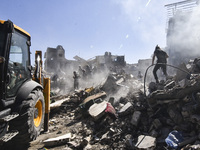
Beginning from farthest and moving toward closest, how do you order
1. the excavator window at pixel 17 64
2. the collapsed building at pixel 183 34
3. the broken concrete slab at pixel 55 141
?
1. the collapsed building at pixel 183 34
2. the broken concrete slab at pixel 55 141
3. the excavator window at pixel 17 64

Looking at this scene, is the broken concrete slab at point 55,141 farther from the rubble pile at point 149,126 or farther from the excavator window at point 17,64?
the excavator window at point 17,64

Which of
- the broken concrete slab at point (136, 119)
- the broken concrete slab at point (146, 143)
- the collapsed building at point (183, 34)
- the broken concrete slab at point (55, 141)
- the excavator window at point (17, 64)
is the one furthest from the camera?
the collapsed building at point (183, 34)

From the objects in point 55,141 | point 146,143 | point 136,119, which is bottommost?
point 55,141

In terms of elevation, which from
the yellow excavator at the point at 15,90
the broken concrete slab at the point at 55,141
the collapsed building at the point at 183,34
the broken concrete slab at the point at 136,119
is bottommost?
the broken concrete slab at the point at 55,141

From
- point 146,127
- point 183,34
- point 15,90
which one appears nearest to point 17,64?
point 15,90

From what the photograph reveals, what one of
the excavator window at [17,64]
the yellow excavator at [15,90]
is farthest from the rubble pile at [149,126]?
the excavator window at [17,64]

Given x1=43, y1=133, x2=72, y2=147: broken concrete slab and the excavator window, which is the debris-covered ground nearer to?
x1=43, y1=133, x2=72, y2=147: broken concrete slab

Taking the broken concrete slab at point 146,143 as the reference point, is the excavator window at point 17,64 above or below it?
above

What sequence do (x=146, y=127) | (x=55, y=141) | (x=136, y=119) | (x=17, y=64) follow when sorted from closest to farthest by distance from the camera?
(x=17, y=64), (x=55, y=141), (x=146, y=127), (x=136, y=119)

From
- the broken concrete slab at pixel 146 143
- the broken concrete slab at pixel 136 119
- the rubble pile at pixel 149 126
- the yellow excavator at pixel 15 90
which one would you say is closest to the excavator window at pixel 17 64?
the yellow excavator at pixel 15 90

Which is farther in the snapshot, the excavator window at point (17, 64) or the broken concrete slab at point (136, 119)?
the broken concrete slab at point (136, 119)

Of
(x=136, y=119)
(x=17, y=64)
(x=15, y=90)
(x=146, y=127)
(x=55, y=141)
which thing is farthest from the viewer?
(x=136, y=119)

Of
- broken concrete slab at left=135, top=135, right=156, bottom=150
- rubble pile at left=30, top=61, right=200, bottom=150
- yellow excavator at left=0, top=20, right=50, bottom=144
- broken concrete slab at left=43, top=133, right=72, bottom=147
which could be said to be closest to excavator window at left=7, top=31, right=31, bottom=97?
yellow excavator at left=0, top=20, right=50, bottom=144

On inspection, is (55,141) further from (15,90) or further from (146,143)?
(146,143)
